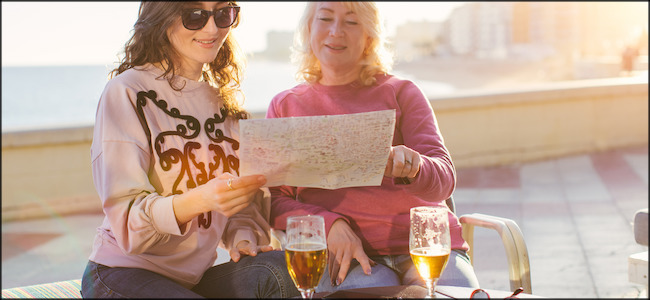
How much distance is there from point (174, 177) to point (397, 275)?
0.90 metres

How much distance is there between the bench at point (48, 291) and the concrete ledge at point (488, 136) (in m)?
4.25

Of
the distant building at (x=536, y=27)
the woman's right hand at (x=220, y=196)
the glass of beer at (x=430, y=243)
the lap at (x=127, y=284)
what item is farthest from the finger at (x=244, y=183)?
the distant building at (x=536, y=27)

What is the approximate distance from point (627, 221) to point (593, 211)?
18.0 inches

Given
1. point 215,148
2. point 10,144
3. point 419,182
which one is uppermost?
point 215,148

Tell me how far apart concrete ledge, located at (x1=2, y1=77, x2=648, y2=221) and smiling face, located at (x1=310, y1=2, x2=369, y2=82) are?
4.22m

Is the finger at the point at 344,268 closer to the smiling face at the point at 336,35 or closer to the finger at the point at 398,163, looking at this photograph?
the finger at the point at 398,163

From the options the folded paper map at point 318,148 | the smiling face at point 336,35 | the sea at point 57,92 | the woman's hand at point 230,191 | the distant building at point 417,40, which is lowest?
the sea at point 57,92

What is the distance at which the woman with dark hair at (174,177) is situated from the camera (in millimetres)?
1743

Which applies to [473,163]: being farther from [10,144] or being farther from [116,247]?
[116,247]

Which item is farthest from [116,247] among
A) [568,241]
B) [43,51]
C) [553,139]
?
[43,51]

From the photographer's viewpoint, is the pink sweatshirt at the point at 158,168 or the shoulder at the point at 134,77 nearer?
the pink sweatshirt at the point at 158,168

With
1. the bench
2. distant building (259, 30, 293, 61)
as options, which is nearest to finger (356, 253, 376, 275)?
the bench

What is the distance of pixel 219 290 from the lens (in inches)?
78.9

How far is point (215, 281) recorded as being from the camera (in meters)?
2.03
